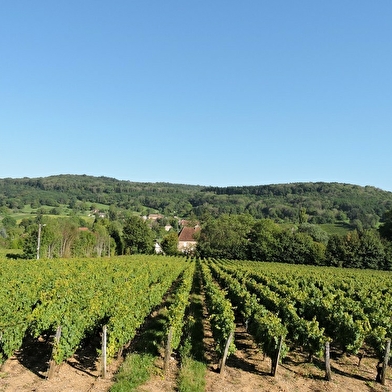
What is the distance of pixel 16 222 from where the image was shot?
14375 cm

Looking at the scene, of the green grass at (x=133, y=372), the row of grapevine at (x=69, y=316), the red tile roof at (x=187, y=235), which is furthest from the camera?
the red tile roof at (x=187, y=235)

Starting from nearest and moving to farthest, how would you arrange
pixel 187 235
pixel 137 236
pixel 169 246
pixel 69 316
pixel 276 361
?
pixel 276 361 < pixel 69 316 < pixel 137 236 < pixel 169 246 < pixel 187 235

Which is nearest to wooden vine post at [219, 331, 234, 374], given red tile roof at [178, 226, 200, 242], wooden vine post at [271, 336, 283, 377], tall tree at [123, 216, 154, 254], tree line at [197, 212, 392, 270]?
wooden vine post at [271, 336, 283, 377]

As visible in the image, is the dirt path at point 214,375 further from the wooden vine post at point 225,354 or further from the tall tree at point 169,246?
the tall tree at point 169,246

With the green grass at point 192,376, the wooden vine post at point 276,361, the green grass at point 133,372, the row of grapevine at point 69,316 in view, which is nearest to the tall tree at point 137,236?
the row of grapevine at point 69,316

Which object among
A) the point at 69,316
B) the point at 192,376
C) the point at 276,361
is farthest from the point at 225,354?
the point at 69,316

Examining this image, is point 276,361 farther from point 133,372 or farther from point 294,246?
point 294,246

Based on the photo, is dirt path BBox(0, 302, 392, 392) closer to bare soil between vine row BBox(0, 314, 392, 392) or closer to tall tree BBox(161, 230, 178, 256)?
bare soil between vine row BBox(0, 314, 392, 392)

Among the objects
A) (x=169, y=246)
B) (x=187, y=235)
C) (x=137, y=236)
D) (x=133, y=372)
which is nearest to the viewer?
(x=133, y=372)

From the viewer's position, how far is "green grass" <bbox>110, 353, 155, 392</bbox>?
32.4 feet

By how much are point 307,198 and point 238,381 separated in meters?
194

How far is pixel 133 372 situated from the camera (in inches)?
427

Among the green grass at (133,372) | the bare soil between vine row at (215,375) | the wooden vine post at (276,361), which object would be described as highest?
the wooden vine post at (276,361)

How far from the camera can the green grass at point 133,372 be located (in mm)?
9882
